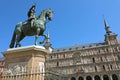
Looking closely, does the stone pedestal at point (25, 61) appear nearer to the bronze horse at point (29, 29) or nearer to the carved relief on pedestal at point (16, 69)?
the carved relief on pedestal at point (16, 69)

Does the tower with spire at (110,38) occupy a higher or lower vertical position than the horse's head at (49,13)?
higher

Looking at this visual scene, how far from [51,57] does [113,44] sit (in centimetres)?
2092

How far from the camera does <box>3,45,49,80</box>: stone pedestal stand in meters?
5.97

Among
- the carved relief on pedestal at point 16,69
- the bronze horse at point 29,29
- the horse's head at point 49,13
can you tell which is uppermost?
the horse's head at point 49,13

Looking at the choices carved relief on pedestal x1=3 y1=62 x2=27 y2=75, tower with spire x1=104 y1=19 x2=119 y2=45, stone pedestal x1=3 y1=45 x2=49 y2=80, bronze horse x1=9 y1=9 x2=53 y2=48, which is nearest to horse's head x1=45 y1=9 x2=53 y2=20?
bronze horse x1=9 y1=9 x2=53 y2=48

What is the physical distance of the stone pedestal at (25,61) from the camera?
19.6 ft

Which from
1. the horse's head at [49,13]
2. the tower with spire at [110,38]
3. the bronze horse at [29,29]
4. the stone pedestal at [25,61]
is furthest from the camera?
the tower with spire at [110,38]

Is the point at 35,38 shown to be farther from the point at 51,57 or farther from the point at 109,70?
the point at 51,57

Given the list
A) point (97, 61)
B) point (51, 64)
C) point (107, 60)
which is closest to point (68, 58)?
point (51, 64)

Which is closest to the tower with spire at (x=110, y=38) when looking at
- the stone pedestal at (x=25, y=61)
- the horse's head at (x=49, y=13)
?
the horse's head at (x=49, y=13)

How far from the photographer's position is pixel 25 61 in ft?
21.4

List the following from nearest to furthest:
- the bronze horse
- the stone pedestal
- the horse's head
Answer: the stone pedestal, the bronze horse, the horse's head

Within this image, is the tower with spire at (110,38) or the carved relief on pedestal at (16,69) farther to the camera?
the tower with spire at (110,38)

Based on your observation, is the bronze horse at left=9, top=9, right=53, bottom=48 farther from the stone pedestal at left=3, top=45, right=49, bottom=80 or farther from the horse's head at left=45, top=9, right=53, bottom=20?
the stone pedestal at left=3, top=45, right=49, bottom=80
